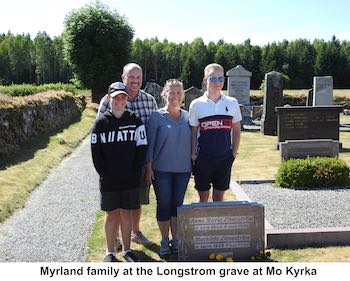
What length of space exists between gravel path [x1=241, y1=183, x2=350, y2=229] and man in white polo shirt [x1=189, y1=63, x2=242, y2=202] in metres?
1.66

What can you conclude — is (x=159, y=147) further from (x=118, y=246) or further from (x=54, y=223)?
(x=54, y=223)

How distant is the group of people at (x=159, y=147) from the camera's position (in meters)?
4.88

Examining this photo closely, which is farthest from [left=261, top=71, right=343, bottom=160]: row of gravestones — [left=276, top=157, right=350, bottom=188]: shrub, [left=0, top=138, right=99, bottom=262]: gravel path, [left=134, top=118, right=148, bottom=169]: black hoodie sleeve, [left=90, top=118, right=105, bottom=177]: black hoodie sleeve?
[left=90, top=118, right=105, bottom=177]: black hoodie sleeve

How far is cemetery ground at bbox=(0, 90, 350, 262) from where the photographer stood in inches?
213

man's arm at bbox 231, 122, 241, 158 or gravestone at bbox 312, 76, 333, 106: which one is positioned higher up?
gravestone at bbox 312, 76, 333, 106

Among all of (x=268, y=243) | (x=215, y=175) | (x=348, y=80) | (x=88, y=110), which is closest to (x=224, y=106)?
(x=215, y=175)

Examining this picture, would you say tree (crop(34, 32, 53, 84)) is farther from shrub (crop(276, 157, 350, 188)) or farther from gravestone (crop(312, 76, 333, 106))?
shrub (crop(276, 157, 350, 188))

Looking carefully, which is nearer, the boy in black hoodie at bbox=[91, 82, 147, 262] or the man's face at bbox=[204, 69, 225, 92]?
the boy in black hoodie at bbox=[91, 82, 147, 262]

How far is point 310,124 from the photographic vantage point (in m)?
14.2

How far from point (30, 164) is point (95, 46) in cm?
2708

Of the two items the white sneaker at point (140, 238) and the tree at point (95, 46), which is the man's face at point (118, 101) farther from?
the tree at point (95, 46)

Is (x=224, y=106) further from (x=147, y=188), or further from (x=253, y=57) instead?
(x=253, y=57)

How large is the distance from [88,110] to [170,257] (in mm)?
25841

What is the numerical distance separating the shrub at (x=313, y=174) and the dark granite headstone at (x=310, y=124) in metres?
5.10
